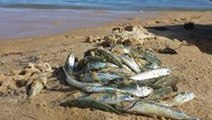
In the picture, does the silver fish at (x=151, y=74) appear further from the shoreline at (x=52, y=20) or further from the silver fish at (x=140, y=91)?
the shoreline at (x=52, y=20)

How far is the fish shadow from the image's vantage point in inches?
401

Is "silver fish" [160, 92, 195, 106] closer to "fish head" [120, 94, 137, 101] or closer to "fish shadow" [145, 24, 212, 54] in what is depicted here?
"fish head" [120, 94, 137, 101]

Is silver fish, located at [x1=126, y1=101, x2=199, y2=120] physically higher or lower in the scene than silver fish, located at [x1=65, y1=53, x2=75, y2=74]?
lower

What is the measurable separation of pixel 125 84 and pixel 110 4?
1318 cm

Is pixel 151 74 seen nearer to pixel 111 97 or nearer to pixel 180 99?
pixel 180 99

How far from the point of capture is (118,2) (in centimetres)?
2011

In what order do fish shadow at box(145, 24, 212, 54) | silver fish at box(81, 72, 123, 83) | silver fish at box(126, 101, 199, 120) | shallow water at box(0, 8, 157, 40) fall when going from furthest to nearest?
shallow water at box(0, 8, 157, 40) < fish shadow at box(145, 24, 212, 54) < silver fish at box(81, 72, 123, 83) < silver fish at box(126, 101, 199, 120)

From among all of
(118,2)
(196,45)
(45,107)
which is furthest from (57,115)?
(118,2)

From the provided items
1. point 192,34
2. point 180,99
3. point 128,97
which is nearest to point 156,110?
point 128,97

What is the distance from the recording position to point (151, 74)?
23.0 ft

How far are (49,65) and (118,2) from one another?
1254 centimetres

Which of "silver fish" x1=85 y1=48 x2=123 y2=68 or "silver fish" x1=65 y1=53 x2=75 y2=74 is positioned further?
"silver fish" x1=65 y1=53 x2=75 y2=74

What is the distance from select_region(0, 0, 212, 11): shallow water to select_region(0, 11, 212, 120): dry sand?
5843 mm

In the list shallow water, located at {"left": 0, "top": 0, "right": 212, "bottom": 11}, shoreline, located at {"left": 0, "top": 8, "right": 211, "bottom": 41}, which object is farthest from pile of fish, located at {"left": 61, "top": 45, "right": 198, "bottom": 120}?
shallow water, located at {"left": 0, "top": 0, "right": 212, "bottom": 11}
